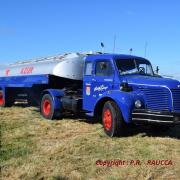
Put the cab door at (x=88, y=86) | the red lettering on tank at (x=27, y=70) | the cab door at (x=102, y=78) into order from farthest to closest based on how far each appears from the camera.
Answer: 1. the red lettering on tank at (x=27, y=70)
2. the cab door at (x=88, y=86)
3. the cab door at (x=102, y=78)

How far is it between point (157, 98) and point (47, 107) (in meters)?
5.99

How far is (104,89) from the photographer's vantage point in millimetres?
12469

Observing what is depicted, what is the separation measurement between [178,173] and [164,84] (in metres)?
3.22

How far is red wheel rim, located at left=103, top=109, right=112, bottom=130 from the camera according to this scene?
1169 centimetres

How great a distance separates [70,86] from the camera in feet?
51.7

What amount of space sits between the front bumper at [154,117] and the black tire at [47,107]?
194 inches

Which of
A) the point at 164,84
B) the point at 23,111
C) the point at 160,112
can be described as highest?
the point at 164,84

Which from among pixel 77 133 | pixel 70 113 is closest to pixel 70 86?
pixel 70 113

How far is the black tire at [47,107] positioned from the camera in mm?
15320

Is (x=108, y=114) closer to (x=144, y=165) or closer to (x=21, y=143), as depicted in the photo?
(x=21, y=143)

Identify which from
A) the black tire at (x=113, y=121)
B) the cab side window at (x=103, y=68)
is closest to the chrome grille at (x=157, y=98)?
the black tire at (x=113, y=121)

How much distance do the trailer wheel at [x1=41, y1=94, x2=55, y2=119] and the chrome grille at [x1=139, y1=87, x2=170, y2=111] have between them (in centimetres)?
497

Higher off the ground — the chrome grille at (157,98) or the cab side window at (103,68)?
the cab side window at (103,68)

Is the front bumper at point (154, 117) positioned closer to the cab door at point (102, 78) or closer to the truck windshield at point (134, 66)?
the cab door at point (102, 78)
